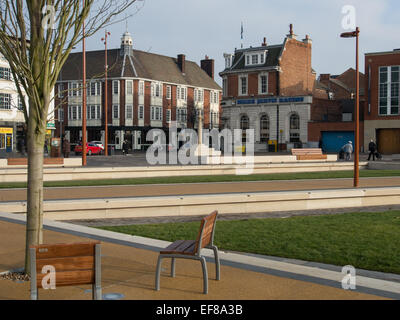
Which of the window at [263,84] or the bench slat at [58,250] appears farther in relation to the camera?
the window at [263,84]

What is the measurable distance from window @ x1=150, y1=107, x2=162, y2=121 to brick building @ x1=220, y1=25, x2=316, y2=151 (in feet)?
35.6

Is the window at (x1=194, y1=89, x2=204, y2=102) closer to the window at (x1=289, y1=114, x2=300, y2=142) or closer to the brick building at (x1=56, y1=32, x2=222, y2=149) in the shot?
the brick building at (x1=56, y1=32, x2=222, y2=149)

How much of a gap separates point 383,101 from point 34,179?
1997 inches

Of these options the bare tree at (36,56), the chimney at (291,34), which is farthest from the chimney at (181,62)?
the bare tree at (36,56)

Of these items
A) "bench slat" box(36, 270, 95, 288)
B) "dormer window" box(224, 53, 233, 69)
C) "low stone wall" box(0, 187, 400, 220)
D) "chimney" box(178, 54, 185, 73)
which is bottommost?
"low stone wall" box(0, 187, 400, 220)

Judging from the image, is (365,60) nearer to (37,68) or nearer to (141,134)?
(141,134)

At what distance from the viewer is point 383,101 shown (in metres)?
51.9

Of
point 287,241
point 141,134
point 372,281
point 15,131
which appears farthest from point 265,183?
point 141,134

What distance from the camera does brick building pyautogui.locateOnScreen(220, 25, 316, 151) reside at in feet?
192

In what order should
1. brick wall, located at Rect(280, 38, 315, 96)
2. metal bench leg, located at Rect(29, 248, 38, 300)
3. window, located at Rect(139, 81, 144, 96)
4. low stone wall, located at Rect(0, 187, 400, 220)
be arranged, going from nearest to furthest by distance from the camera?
metal bench leg, located at Rect(29, 248, 38, 300) < low stone wall, located at Rect(0, 187, 400, 220) < brick wall, located at Rect(280, 38, 315, 96) < window, located at Rect(139, 81, 144, 96)

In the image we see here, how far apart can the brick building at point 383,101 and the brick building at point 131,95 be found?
22.4m

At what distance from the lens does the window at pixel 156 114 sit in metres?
69.5

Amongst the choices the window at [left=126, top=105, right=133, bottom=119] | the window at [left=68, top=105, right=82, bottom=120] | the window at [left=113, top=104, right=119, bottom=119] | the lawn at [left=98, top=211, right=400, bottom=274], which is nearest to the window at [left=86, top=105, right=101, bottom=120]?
the window at [left=68, top=105, right=82, bottom=120]

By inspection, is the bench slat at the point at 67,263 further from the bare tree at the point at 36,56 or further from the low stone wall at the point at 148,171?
the low stone wall at the point at 148,171
